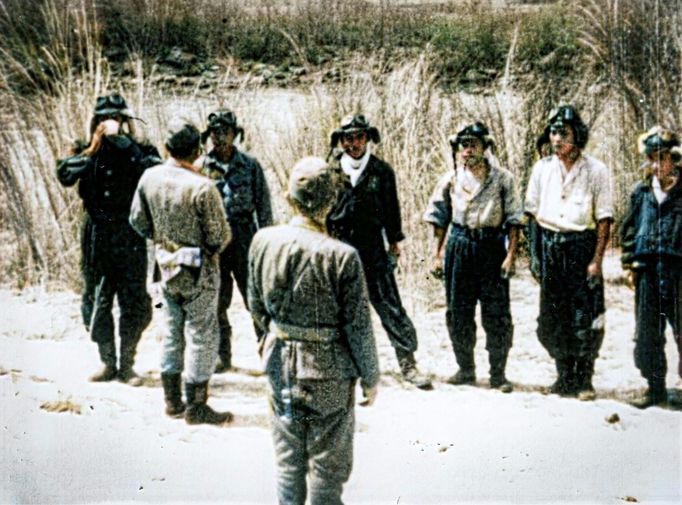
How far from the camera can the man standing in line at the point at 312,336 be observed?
4477mm

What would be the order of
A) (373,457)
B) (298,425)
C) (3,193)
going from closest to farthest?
(298,425) < (373,457) < (3,193)

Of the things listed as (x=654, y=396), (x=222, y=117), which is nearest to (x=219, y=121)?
(x=222, y=117)

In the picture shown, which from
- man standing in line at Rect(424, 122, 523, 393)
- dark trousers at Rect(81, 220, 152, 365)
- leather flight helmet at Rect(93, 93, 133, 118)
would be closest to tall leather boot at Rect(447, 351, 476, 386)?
man standing in line at Rect(424, 122, 523, 393)

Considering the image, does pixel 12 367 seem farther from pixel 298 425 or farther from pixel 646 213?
pixel 646 213

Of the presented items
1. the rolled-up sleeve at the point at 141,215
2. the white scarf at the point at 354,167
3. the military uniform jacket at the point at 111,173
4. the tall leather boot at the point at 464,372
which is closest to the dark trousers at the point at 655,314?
the tall leather boot at the point at 464,372

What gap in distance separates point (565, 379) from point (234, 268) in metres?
2.16

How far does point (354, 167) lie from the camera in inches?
217

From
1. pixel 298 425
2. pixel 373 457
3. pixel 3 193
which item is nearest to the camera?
pixel 298 425

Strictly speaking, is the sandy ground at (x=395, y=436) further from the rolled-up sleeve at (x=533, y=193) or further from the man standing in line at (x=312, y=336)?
the man standing in line at (x=312, y=336)

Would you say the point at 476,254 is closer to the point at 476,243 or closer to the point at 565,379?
the point at 476,243

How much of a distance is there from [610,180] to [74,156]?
329 centimetres

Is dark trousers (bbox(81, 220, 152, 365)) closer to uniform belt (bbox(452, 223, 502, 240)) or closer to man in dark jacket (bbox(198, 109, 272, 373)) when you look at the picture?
man in dark jacket (bbox(198, 109, 272, 373))

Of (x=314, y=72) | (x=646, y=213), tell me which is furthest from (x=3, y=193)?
(x=646, y=213)

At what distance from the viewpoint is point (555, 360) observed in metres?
5.72
